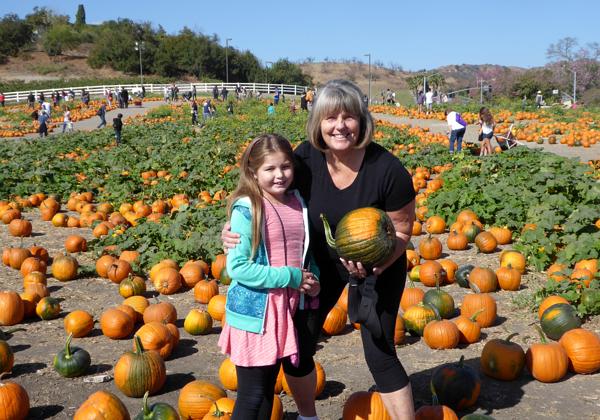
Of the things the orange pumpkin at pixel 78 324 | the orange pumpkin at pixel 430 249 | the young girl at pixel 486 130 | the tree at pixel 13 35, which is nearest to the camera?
the orange pumpkin at pixel 78 324

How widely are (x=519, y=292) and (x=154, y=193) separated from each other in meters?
7.31

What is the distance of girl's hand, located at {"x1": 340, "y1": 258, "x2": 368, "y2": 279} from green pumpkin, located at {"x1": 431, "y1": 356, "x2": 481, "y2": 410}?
1291 mm

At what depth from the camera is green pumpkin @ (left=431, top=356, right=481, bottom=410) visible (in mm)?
4066

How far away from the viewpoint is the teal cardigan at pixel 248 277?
3043mm

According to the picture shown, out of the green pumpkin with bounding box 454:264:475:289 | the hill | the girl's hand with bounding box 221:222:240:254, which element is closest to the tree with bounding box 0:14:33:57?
the hill

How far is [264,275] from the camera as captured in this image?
304 cm

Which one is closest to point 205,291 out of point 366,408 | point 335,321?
point 335,321

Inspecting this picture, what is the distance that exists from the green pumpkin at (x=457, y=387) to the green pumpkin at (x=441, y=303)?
161cm

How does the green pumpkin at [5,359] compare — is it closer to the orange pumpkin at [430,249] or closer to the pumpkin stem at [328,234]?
the pumpkin stem at [328,234]

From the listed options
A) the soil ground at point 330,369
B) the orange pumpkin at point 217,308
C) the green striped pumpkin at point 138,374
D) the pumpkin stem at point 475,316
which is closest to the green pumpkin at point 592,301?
the soil ground at point 330,369

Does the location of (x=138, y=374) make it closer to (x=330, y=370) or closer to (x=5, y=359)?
(x=5, y=359)

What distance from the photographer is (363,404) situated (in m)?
3.50

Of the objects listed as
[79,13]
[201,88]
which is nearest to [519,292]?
[201,88]

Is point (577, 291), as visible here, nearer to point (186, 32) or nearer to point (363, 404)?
point (363, 404)
